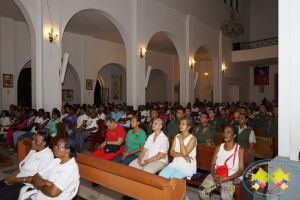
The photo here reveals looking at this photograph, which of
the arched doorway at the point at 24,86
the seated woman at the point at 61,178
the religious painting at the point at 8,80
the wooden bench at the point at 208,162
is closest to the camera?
the seated woman at the point at 61,178

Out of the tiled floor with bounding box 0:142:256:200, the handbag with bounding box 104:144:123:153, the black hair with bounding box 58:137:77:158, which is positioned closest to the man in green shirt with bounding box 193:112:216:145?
the tiled floor with bounding box 0:142:256:200

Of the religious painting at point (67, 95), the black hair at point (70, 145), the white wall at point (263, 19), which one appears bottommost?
the black hair at point (70, 145)

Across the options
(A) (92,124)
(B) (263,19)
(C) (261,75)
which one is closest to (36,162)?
(A) (92,124)

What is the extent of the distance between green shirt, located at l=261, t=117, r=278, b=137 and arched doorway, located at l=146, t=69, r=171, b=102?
1198cm

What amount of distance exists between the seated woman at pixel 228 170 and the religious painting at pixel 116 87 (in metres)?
12.5

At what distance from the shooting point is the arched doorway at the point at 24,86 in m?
11.3

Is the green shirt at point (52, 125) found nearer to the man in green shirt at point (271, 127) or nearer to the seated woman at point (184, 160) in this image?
the seated woman at point (184, 160)

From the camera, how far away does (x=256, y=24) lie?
18.1m

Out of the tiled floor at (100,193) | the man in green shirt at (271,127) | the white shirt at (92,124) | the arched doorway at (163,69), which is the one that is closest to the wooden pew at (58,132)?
the white shirt at (92,124)

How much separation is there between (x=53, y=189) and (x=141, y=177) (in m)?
0.85

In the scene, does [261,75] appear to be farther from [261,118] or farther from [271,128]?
[271,128]

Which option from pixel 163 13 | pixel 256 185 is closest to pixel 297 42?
pixel 256 185

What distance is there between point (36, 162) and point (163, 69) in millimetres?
14184

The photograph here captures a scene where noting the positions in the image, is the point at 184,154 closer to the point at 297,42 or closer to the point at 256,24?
the point at 297,42
